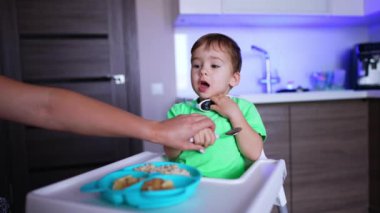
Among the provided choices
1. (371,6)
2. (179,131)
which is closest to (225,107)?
(179,131)

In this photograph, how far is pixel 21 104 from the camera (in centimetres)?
54

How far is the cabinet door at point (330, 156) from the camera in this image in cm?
189

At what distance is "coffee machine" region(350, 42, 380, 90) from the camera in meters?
2.15

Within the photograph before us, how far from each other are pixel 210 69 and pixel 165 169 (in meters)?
0.46

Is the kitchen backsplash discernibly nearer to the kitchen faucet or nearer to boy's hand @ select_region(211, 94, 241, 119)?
the kitchen faucet

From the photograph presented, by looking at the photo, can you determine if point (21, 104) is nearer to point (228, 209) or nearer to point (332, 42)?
point (228, 209)

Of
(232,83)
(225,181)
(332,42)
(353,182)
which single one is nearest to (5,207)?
(225,181)

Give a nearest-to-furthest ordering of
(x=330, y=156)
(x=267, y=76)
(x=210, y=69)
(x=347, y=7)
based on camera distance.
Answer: (x=210, y=69) → (x=330, y=156) → (x=347, y=7) → (x=267, y=76)

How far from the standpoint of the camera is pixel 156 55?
2340 mm

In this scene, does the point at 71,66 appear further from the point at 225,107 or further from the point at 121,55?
the point at 225,107

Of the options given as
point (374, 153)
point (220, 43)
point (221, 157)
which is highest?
point (220, 43)

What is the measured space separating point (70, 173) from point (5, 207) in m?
1.54

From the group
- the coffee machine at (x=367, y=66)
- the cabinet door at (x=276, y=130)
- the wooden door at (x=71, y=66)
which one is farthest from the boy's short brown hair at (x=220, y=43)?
the coffee machine at (x=367, y=66)

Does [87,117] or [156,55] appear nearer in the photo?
[87,117]
